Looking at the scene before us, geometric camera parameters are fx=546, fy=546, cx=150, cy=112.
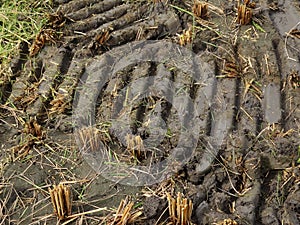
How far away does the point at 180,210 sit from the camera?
2895 millimetres

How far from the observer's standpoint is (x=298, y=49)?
376cm

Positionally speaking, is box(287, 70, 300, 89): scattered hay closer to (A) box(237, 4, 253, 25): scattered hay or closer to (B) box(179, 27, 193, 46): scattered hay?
(A) box(237, 4, 253, 25): scattered hay

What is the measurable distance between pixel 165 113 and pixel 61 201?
90cm

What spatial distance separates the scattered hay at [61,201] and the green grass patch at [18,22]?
1265 millimetres

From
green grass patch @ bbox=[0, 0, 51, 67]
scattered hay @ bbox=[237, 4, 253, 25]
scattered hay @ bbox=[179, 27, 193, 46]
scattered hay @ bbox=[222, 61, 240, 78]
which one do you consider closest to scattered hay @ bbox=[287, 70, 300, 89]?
scattered hay @ bbox=[222, 61, 240, 78]

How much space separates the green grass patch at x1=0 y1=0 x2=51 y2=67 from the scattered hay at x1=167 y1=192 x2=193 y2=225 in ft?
5.69

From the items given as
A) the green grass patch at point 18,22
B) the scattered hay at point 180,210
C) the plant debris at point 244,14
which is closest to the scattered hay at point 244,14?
the plant debris at point 244,14

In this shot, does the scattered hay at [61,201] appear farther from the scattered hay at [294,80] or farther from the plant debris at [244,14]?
the plant debris at [244,14]

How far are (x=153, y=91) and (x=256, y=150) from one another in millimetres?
807

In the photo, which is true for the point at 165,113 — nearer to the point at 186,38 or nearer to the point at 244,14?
the point at 186,38

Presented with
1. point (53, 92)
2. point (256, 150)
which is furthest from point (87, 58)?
point (256, 150)

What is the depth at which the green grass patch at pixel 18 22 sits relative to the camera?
4.00 meters

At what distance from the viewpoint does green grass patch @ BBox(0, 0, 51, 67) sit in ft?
13.1

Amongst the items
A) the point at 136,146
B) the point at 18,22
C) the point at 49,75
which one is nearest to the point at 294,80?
the point at 136,146
